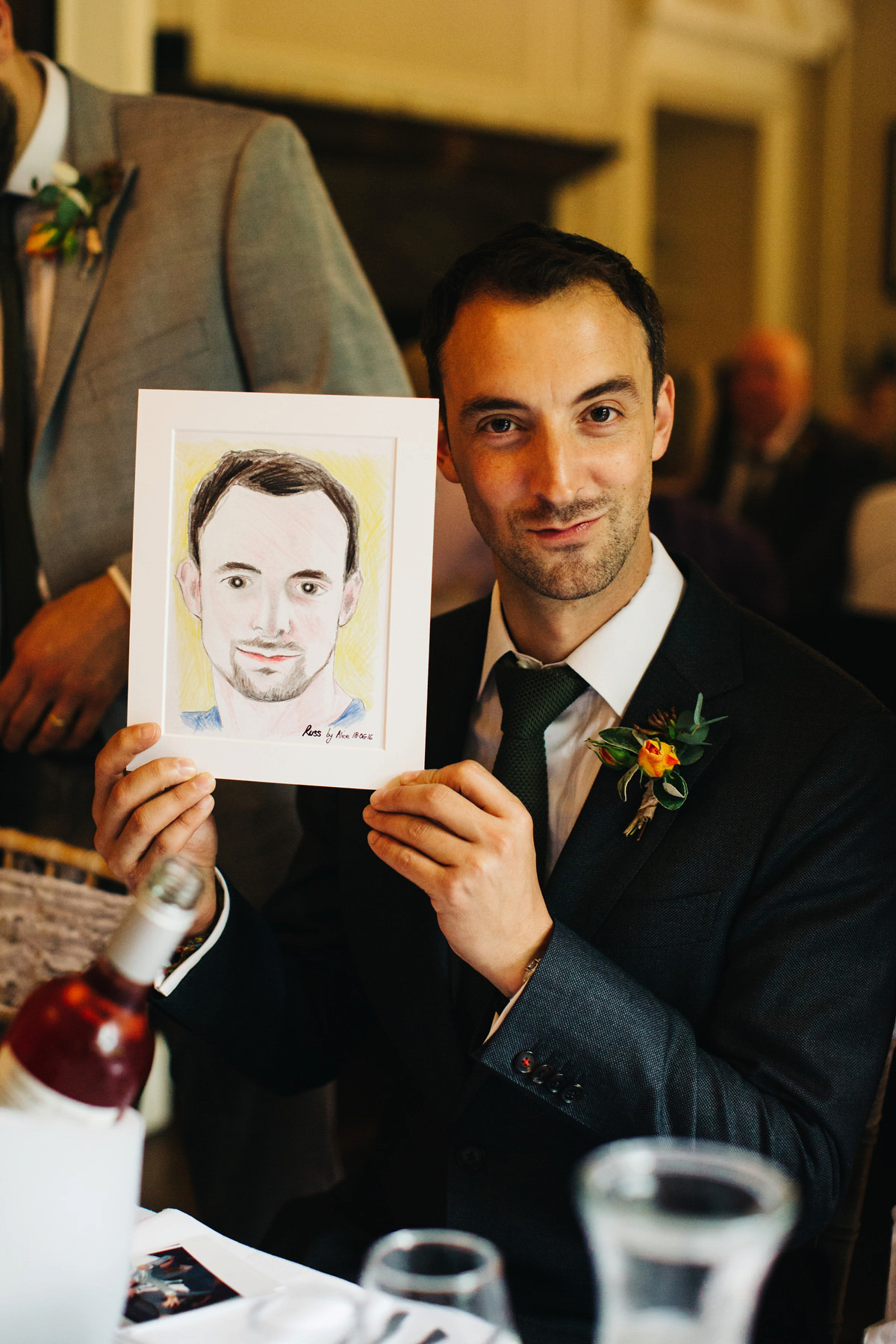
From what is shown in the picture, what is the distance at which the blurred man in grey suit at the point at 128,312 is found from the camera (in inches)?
61.1

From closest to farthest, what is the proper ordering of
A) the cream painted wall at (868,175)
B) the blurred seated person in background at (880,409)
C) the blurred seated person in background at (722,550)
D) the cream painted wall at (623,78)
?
the blurred seated person in background at (722,550) → the cream painted wall at (623,78) → the blurred seated person in background at (880,409) → the cream painted wall at (868,175)

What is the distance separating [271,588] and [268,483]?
93 millimetres

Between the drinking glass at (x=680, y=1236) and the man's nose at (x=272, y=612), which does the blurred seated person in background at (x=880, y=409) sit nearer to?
the man's nose at (x=272, y=612)

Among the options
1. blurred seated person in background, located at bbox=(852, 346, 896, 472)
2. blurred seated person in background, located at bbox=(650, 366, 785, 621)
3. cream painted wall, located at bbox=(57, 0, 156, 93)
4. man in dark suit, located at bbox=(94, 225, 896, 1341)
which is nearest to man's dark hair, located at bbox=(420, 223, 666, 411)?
man in dark suit, located at bbox=(94, 225, 896, 1341)

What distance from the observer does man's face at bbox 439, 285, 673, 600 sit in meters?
1.09

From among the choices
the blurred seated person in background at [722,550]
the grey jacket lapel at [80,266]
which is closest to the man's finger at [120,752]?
the grey jacket lapel at [80,266]

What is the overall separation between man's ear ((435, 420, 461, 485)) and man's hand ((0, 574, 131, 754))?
0.47 metres

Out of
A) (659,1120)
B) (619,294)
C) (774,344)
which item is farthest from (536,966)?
(774,344)

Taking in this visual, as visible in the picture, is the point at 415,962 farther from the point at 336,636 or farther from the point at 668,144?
the point at 668,144

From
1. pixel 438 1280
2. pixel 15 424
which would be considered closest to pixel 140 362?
pixel 15 424

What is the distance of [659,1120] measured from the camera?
0.98m

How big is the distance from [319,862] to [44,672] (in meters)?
0.44

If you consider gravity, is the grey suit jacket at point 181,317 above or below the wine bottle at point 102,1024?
above

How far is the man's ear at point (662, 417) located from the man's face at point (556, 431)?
0.07 meters
